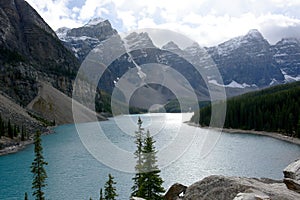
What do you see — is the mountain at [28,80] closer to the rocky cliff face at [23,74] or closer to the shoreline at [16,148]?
the rocky cliff face at [23,74]

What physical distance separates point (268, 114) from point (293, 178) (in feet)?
335

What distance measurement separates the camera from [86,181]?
140 ft

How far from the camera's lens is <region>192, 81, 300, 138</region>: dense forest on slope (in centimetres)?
9794

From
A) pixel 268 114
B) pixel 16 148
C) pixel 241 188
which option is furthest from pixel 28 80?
pixel 241 188

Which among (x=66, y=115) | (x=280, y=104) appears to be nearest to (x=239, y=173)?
(x=280, y=104)

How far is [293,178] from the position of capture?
1348cm

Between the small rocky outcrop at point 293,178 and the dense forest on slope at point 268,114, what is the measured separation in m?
81.8

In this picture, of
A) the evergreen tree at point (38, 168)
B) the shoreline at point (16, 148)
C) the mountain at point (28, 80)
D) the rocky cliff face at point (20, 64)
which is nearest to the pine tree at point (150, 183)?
the evergreen tree at point (38, 168)

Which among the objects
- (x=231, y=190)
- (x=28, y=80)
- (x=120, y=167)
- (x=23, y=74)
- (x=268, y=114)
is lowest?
(x=120, y=167)

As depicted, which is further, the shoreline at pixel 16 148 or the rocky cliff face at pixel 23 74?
the rocky cliff face at pixel 23 74

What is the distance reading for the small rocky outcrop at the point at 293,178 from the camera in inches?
488

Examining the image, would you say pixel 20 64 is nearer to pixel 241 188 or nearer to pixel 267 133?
pixel 267 133

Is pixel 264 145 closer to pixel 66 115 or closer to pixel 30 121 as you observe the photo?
pixel 30 121

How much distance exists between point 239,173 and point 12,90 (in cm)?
12782
